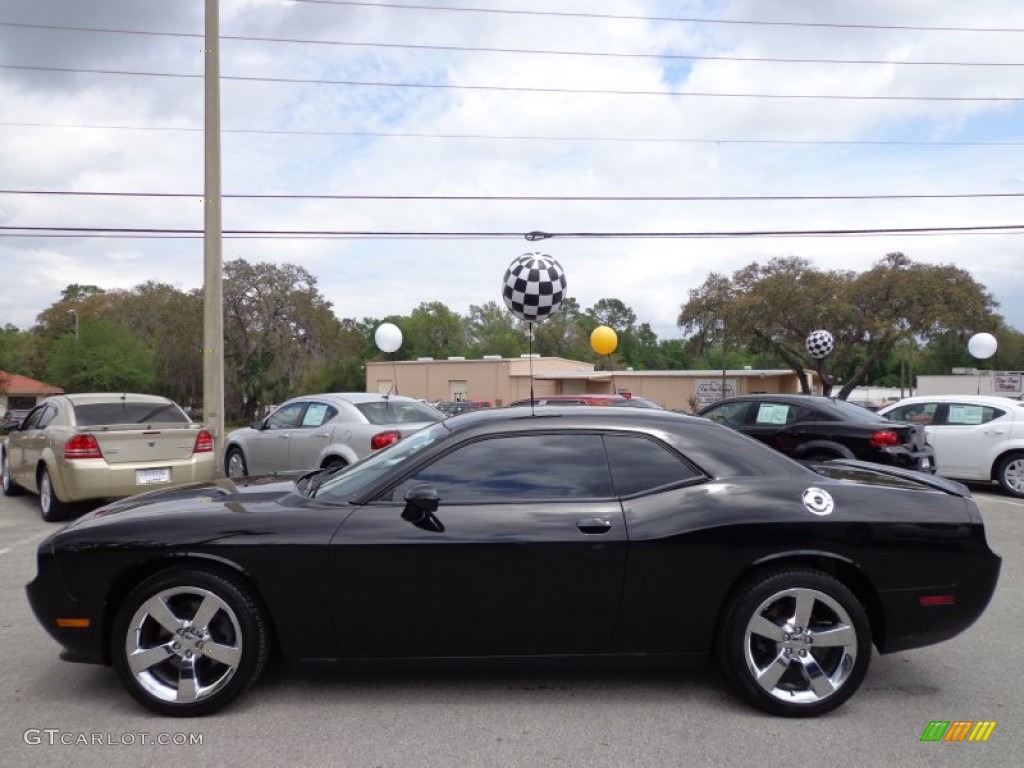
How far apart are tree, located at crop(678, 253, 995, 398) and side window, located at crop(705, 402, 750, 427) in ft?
80.0

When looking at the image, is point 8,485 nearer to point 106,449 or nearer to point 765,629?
point 106,449

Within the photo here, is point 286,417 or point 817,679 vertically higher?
point 286,417

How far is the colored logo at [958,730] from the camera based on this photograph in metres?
3.52

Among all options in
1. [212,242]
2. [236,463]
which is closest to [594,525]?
[236,463]

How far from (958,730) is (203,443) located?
7940 mm

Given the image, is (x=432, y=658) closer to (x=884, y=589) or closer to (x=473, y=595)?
(x=473, y=595)

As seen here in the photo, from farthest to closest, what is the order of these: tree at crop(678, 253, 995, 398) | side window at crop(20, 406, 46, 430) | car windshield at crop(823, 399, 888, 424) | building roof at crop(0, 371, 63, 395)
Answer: building roof at crop(0, 371, 63, 395), tree at crop(678, 253, 995, 398), car windshield at crop(823, 399, 888, 424), side window at crop(20, 406, 46, 430)

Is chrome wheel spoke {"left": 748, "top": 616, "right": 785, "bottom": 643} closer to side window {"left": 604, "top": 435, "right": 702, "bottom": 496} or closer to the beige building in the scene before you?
side window {"left": 604, "top": 435, "right": 702, "bottom": 496}

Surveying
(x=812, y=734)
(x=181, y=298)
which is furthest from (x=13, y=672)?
(x=181, y=298)

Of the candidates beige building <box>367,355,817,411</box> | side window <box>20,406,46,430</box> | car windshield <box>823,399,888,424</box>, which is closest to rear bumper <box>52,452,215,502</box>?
side window <box>20,406,46,430</box>

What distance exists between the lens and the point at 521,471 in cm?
393

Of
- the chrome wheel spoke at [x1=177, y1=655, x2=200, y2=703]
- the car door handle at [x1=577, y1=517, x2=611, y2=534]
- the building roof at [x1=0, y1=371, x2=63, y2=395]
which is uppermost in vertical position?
the car door handle at [x1=577, y1=517, x2=611, y2=534]

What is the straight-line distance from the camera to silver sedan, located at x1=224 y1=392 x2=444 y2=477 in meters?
9.59

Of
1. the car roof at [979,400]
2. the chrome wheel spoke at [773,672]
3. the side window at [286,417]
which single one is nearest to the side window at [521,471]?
the chrome wheel spoke at [773,672]
